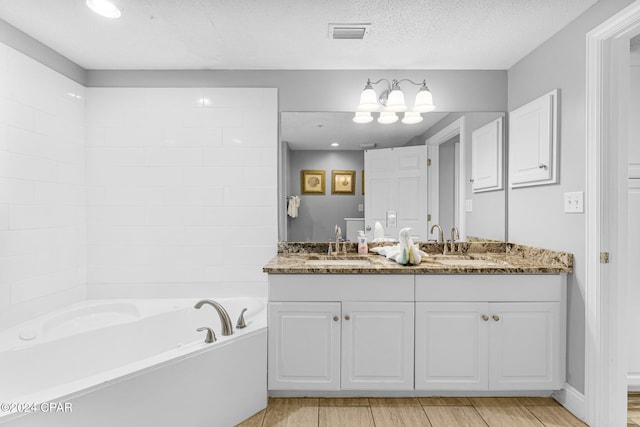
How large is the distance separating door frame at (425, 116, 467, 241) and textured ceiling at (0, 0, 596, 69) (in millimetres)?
437

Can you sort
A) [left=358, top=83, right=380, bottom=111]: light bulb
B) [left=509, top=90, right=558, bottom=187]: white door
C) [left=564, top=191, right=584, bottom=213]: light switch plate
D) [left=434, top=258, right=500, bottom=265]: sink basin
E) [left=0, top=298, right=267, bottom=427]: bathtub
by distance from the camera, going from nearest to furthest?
[left=0, top=298, right=267, bottom=427]: bathtub < [left=564, top=191, right=584, bottom=213]: light switch plate < [left=509, top=90, right=558, bottom=187]: white door < [left=434, top=258, right=500, bottom=265]: sink basin < [left=358, top=83, right=380, bottom=111]: light bulb

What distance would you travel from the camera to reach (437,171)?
8.67ft

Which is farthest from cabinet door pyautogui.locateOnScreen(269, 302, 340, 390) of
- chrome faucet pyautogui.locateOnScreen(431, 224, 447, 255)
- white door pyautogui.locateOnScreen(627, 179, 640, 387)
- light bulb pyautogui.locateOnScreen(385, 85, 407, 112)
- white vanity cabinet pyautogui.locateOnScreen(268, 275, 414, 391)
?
white door pyautogui.locateOnScreen(627, 179, 640, 387)

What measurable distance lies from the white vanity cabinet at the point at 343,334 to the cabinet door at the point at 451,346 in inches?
2.8

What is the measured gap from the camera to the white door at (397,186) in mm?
2617

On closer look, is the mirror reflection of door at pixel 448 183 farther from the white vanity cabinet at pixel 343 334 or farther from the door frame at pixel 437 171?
the white vanity cabinet at pixel 343 334

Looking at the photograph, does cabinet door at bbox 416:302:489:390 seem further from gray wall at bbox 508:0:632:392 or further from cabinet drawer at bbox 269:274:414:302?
Result: gray wall at bbox 508:0:632:392

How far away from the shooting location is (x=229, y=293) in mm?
2641

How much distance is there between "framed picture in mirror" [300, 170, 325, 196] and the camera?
2631mm

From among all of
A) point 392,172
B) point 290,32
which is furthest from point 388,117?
point 290,32

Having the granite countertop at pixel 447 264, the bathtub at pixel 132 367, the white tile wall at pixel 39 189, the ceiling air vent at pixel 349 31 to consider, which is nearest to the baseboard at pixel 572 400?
the granite countertop at pixel 447 264

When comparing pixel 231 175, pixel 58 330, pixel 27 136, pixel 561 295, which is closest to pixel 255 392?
pixel 58 330

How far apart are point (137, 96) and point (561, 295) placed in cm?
305

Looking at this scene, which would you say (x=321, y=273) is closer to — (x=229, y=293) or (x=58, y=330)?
(x=229, y=293)
